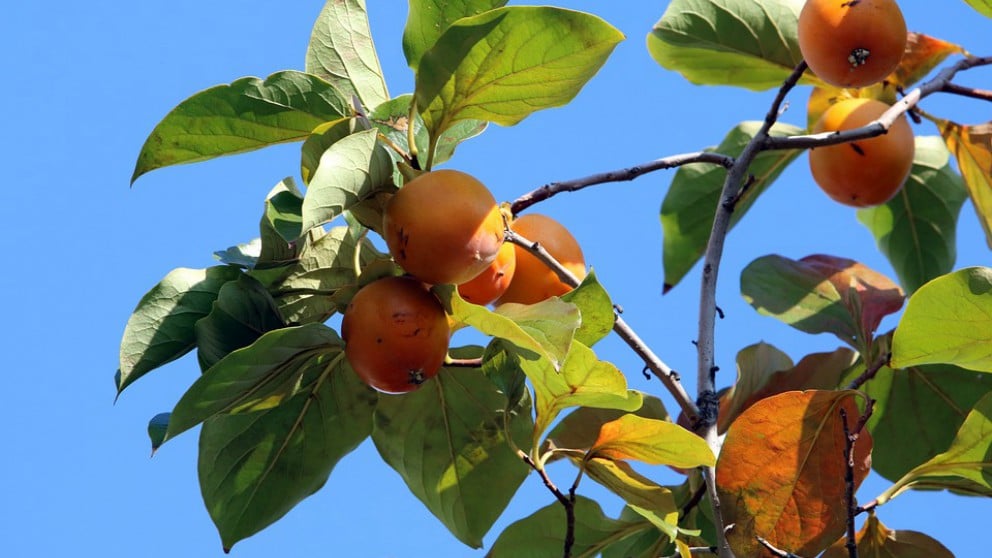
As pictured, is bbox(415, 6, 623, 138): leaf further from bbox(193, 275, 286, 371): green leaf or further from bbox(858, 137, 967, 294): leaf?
bbox(858, 137, 967, 294): leaf

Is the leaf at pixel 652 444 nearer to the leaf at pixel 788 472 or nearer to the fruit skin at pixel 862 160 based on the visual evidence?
the leaf at pixel 788 472

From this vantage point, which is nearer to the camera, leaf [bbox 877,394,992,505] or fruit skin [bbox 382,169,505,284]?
fruit skin [bbox 382,169,505,284]

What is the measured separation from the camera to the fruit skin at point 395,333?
1.57 m

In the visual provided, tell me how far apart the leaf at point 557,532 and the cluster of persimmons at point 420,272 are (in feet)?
1.27

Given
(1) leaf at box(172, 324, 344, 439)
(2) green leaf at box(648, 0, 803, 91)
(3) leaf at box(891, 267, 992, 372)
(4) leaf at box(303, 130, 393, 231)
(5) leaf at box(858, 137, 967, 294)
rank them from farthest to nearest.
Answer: (5) leaf at box(858, 137, 967, 294) → (2) green leaf at box(648, 0, 803, 91) → (3) leaf at box(891, 267, 992, 372) → (1) leaf at box(172, 324, 344, 439) → (4) leaf at box(303, 130, 393, 231)

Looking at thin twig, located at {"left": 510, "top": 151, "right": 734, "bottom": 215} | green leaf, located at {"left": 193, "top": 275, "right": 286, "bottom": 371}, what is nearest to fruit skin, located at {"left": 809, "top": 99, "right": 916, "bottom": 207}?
thin twig, located at {"left": 510, "top": 151, "right": 734, "bottom": 215}

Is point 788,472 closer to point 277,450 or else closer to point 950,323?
point 950,323

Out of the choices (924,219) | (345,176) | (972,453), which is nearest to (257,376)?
(345,176)

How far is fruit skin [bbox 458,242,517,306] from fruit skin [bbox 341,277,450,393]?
104 mm

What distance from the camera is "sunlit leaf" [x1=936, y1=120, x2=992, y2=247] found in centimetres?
262

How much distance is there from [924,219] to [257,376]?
1933 millimetres

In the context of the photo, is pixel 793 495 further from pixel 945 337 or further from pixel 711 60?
pixel 711 60

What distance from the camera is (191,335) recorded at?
5.62 ft

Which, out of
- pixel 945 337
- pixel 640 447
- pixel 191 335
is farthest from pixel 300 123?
pixel 945 337
